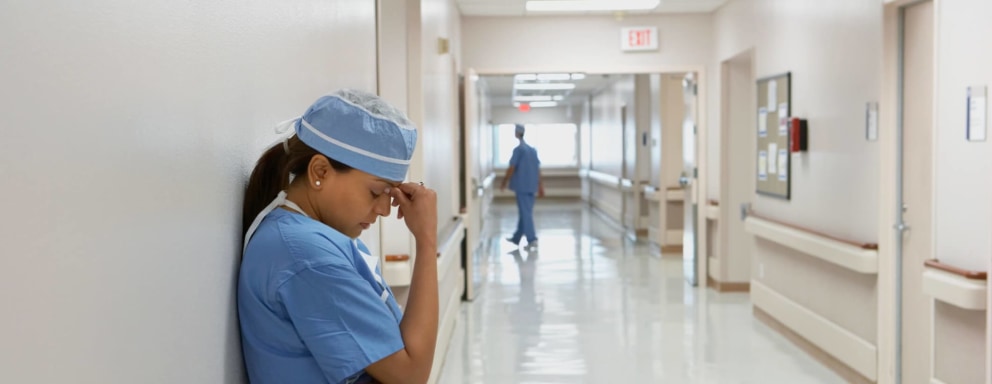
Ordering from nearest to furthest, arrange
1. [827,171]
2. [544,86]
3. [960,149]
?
[960,149] → [827,171] → [544,86]

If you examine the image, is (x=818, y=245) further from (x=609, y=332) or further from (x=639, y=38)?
(x=639, y=38)

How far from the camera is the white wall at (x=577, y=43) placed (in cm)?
887

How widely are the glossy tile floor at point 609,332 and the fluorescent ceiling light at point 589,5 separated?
2.68 meters

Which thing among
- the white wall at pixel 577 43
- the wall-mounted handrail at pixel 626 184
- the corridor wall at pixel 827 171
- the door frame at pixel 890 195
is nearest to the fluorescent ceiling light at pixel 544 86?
the wall-mounted handrail at pixel 626 184

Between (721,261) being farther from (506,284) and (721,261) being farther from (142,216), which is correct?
(142,216)

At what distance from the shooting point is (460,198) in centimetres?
848

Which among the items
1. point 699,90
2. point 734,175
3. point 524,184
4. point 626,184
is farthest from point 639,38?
point 626,184

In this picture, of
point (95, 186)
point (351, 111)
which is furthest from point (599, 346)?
point (95, 186)

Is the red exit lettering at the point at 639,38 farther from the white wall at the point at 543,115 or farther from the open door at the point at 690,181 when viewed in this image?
the white wall at the point at 543,115

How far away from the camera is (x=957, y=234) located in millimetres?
4098

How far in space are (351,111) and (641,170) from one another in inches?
499

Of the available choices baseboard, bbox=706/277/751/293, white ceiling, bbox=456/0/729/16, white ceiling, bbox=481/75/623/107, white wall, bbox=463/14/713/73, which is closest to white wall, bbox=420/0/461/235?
white ceiling, bbox=456/0/729/16

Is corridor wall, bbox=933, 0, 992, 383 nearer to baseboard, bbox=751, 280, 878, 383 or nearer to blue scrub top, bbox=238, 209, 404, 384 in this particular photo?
baseboard, bbox=751, 280, 878, 383

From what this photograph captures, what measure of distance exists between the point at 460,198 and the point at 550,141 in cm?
1805
